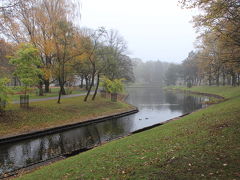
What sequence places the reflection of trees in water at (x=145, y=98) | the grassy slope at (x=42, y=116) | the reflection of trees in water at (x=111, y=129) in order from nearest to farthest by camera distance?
the grassy slope at (x=42, y=116) < the reflection of trees in water at (x=111, y=129) < the reflection of trees in water at (x=145, y=98)

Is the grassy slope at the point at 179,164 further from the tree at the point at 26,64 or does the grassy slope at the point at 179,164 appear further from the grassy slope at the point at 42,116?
the tree at the point at 26,64

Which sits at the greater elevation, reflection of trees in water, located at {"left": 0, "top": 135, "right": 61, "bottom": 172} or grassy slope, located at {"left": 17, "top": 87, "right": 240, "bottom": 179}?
grassy slope, located at {"left": 17, "top": 87, "right": 240, "bottom": 179}

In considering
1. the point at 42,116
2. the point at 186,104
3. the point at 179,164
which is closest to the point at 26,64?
the point at 42,116

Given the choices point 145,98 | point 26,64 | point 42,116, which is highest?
A: point 26,64

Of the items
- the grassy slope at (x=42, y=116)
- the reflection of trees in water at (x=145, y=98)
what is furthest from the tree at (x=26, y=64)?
the reflection of trees in water at (x=145, y=98)

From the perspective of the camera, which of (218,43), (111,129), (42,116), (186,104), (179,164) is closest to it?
(179,164)

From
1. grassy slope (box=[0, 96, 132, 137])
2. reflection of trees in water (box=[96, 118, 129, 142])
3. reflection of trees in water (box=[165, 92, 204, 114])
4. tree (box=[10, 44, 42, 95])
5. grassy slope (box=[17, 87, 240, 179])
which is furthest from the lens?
reflection of trees in water (box=[165, 92, 204, 114])

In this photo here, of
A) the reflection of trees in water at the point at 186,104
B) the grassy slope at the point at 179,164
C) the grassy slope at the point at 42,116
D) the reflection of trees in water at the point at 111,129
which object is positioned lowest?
the reflection of trees in water at the point at 111,129

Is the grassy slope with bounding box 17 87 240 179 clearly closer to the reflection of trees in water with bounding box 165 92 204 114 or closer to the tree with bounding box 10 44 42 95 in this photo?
the tree with bounding box 10 44 42 95

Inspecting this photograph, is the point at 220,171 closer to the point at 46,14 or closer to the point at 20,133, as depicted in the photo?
the point at 20,133

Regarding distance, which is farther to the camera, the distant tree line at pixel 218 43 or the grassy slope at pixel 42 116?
the grassy slope at pixel 42 116

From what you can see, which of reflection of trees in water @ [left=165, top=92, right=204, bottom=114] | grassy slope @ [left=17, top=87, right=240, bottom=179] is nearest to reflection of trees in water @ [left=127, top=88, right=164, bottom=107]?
reflection of trees in water @ [left=165, top=92, right=204, bottom=114]

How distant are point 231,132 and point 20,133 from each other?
14408mm

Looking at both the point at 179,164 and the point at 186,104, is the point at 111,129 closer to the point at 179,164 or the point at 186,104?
the point at 179,164
